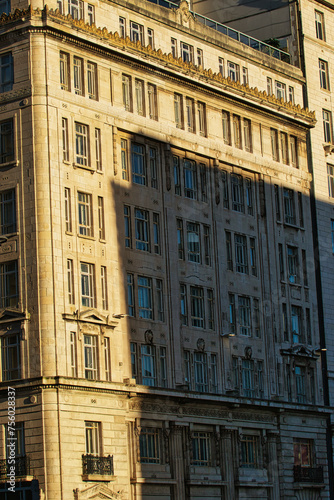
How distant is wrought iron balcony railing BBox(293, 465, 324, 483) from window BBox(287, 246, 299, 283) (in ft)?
41.7

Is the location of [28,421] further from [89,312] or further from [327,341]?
[327,341]

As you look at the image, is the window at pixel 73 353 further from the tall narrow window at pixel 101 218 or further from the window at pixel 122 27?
the window at pixel 122 27

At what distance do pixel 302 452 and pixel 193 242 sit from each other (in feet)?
54.5

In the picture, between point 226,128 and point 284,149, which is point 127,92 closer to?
point 226,128

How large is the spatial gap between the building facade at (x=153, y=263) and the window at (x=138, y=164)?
134mm

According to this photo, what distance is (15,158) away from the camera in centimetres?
6719

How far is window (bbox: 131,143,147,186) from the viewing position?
239 ft

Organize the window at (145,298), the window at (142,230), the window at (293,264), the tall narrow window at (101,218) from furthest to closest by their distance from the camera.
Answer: the window at (293,264)
the window at (142,230)
the window at (145,298)
the tall narrow window at (101,218)

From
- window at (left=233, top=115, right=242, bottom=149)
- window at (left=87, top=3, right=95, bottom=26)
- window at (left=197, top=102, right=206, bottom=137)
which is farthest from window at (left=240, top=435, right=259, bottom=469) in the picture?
window at (left=87, top=3, right=95, bottom=26)

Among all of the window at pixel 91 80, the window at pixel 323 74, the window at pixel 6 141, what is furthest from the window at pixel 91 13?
the window at pixel 323 74

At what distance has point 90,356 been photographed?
66.7 meters

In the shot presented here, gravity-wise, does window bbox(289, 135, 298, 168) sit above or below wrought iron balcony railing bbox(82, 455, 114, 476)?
above

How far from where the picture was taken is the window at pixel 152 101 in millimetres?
75000

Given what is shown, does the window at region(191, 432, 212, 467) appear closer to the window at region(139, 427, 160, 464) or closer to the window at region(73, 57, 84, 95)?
the window at region(139, 427, 160, 464)
